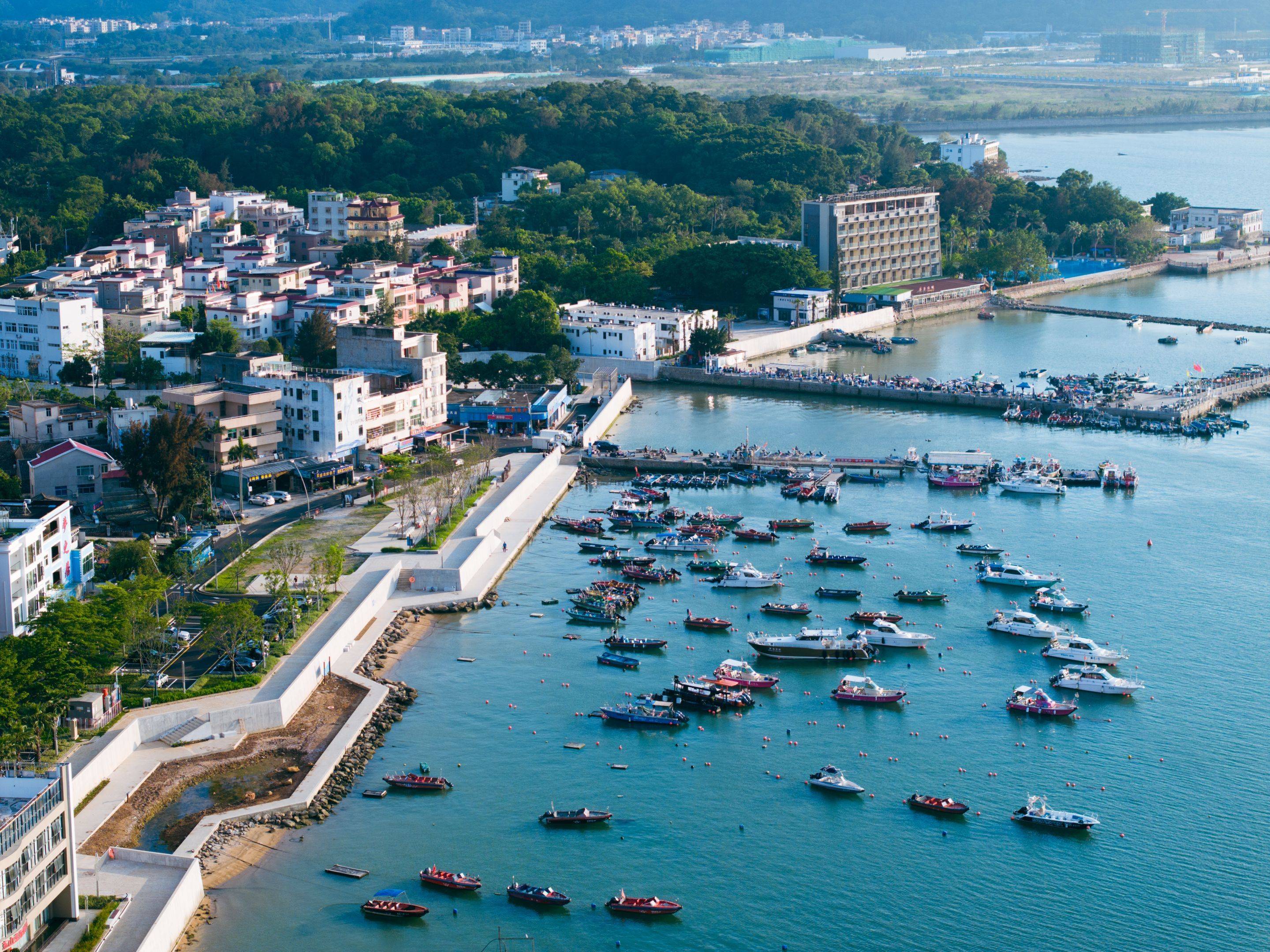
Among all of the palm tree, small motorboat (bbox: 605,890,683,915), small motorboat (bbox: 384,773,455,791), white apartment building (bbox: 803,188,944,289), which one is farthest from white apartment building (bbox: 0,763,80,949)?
white apartment building (bbox: 803,188,944,289)

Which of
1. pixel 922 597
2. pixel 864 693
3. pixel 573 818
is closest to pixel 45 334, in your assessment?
pixel 922 597

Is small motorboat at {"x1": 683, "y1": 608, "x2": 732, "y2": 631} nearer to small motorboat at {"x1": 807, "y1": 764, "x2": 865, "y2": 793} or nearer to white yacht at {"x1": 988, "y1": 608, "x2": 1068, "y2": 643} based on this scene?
white yacht at {"x1": 988, "y1": 608, "x2": 1068, "y2": 643}

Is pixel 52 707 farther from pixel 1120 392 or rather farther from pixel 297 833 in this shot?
pixel 1120 392

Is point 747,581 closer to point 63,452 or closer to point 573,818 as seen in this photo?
point 573,818

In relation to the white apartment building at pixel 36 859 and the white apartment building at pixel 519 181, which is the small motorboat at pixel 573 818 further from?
the white apartment building at pixel 519 181

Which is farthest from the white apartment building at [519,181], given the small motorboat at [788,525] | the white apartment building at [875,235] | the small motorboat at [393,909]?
the small motorboat at [393,909]
